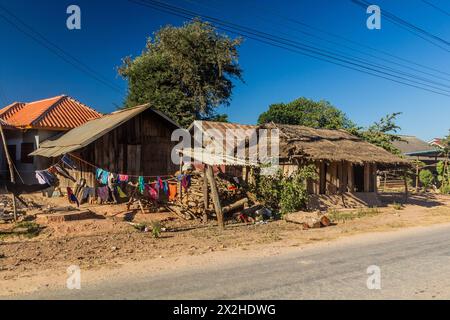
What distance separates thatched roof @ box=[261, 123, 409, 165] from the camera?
17.7m

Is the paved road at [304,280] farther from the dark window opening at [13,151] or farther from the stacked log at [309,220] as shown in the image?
the dark window opening at [13,151]

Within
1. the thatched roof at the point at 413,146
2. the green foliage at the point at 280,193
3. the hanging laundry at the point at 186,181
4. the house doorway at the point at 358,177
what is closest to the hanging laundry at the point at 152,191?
the hanging laundry at the point at 186,181

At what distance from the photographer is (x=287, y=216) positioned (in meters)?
14.4

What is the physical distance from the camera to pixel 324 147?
19.0 meters

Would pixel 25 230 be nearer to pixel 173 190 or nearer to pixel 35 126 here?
pixel 173 190

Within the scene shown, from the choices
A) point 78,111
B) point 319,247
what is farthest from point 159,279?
point 78,111

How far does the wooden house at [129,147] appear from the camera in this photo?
1688cm

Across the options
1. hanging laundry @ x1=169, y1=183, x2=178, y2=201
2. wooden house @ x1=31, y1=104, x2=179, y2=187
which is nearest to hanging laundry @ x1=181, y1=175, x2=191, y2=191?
hanging laundry @ x1=169, y1=183, x2=178, y2=201

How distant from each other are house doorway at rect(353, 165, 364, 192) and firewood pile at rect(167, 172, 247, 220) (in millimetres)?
8619

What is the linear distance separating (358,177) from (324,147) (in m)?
3.92

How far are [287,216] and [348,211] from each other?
16.3 ft

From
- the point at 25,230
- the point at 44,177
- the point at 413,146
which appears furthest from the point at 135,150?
the point at 413,146
